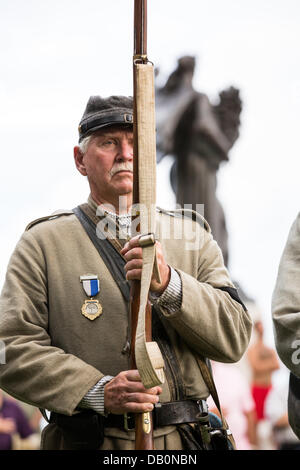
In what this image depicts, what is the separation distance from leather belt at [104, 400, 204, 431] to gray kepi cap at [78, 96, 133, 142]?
1395mm

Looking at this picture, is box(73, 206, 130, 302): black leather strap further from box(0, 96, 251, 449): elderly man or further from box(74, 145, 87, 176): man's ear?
box(74, 145, 87, 176): man's ear

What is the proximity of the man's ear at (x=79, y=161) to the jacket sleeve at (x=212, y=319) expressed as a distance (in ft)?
2.80

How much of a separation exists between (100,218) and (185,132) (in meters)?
3.11

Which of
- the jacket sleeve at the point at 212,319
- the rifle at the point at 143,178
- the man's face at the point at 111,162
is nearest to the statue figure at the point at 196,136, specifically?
the man's face at the point at 111,162

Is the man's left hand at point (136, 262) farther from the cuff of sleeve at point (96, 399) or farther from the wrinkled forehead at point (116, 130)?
the wrinkled forehead at point (116, 130)

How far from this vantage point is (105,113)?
4.32 metres

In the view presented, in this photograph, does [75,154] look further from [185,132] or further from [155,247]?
[185,132]

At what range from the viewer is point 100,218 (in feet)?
14.3

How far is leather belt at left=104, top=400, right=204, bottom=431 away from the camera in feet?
12.5

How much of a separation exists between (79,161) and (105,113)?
33 centimetres

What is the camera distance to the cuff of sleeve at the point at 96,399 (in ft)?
12.4

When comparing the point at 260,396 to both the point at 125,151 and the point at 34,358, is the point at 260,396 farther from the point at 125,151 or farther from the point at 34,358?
the point at 34,358

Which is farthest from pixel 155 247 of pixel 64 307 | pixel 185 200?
pixel 185 200

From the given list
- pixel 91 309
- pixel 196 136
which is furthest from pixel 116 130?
pixel 196 136
